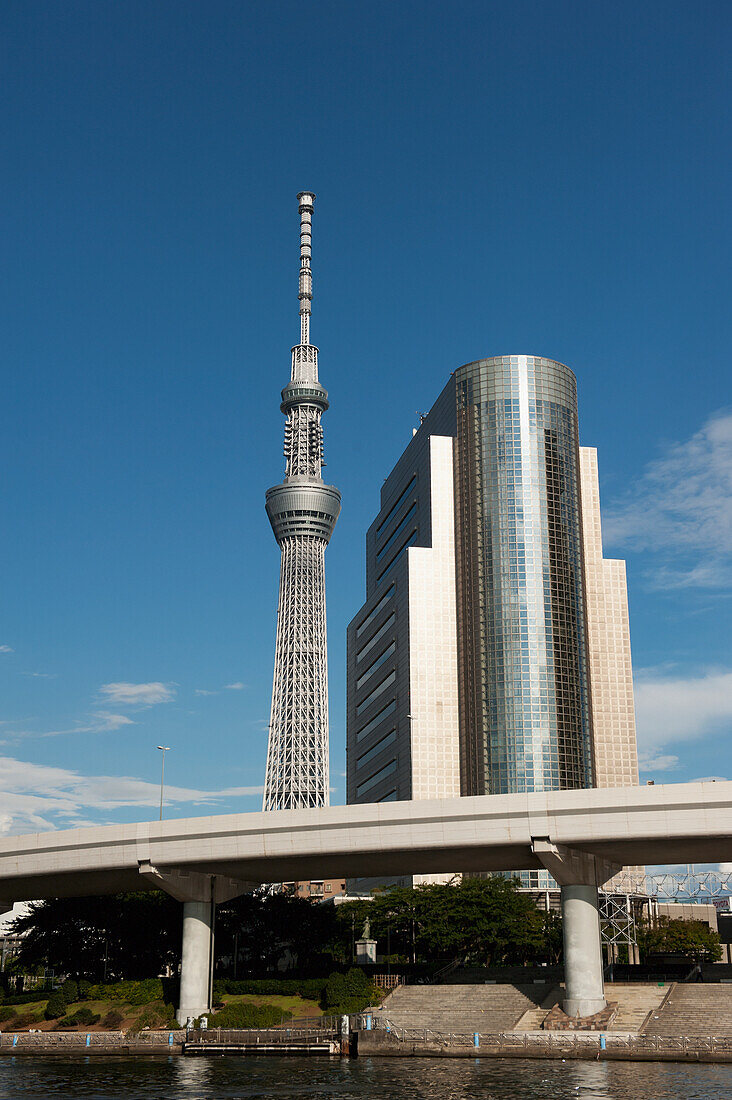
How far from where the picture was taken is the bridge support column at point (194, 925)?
7194 cm

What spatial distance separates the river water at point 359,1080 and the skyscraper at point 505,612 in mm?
92718

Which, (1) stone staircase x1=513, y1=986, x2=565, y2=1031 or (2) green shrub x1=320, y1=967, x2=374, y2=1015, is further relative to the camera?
(2) green shrub x1=320, y1=967, x2=374, y2=1015

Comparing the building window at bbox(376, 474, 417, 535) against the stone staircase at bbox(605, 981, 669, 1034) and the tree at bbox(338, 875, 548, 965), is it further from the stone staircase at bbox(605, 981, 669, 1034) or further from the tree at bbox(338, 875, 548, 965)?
the stone staircase at bbox(605, 981, 669, 1034)

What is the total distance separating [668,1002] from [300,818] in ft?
80.5

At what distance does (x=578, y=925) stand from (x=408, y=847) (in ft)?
36.5

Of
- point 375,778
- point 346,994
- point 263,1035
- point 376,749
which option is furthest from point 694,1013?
point 375,778

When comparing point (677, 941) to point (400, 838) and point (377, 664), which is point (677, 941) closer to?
point (400, 838)

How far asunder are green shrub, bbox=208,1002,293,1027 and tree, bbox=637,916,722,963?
5364cm

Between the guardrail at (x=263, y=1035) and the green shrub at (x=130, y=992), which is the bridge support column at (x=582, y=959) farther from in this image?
the green shrub at (x=130, y=992)

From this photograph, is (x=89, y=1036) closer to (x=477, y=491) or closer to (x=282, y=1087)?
(x=282, y=1087)

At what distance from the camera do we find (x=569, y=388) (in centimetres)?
16612

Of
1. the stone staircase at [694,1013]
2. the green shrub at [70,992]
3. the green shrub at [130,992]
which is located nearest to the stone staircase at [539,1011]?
the stone staircase at [694,1013]

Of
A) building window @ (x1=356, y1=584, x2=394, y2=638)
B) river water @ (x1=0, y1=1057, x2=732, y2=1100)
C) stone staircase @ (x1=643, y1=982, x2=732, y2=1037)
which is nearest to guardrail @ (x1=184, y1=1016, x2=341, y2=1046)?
river water @ (x1=0, y1=1057, x2=732, y2=1100)

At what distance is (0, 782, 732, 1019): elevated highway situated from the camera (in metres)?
63.2
